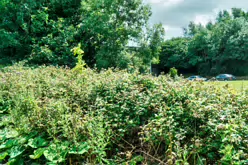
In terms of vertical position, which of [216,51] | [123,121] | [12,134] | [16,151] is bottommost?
[16,151]

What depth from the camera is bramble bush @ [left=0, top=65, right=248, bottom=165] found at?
1.86m

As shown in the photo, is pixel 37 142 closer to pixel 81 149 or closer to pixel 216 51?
pixel 81 149

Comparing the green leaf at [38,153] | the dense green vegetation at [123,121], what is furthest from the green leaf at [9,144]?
the green leaf at [38,153]

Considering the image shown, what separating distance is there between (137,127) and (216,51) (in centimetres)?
3258

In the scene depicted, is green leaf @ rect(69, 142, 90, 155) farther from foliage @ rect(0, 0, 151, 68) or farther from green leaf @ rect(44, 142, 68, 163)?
foliage @ rect(0, 0, 151, 68)

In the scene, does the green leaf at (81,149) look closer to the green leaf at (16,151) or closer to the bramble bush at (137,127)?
the bramble bush at (137,127)

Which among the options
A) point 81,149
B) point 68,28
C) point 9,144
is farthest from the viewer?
point 68,28

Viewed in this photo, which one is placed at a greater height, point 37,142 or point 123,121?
point 123,121

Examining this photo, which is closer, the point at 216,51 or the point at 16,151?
the point at 16,151

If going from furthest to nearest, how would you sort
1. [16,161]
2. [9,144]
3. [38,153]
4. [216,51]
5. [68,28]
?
1. [216,51]
2. [68,28]
3. [9,144]
4. [16,161]
5. [38,153]

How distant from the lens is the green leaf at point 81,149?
2092mm

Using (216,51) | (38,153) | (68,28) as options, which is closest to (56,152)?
(38,153)

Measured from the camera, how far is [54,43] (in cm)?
1038

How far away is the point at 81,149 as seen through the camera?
83.6 inches
